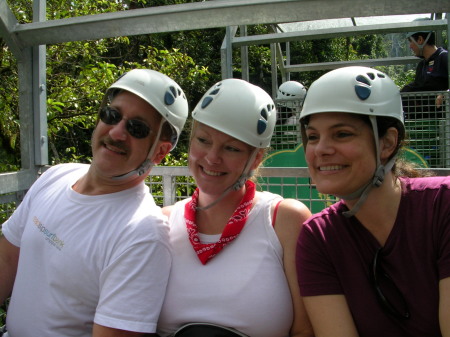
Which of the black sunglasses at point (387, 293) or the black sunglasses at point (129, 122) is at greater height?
the black sunglasses at point (129, 122)

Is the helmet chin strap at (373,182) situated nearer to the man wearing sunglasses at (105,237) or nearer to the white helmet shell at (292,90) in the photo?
the man wearing sunglasses at (105,237)

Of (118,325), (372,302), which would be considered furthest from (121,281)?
(372,302)

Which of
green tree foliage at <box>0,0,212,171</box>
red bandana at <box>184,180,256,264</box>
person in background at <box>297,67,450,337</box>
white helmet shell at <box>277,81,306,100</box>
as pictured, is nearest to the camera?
person in background at <box>297,67,450,337</box>

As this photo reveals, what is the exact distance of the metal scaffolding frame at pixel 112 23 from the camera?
7.31 ft

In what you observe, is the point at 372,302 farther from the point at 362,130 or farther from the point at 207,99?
the point at 207,99

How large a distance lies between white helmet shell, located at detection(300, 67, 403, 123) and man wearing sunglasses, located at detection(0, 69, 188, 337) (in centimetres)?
73

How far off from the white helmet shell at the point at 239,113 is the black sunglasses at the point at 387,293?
76cm

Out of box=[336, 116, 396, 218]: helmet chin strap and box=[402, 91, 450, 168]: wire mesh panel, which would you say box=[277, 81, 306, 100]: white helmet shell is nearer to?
box=[402, 91, 450, 168]: wire mesh panel

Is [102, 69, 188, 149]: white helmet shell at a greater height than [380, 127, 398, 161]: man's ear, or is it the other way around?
[102, 69, 188, 149]: white helmet shell

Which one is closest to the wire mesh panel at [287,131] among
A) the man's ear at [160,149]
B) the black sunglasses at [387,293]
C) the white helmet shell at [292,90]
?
the white helmet shell at [292,90]

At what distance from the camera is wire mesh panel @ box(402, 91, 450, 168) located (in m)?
4.36

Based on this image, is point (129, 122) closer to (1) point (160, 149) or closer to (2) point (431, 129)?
(1) point (160, 149)

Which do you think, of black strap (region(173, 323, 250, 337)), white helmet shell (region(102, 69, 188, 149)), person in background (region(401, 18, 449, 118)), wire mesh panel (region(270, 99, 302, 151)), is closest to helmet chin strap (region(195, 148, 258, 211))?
white helmet shell (region(102, 69, 188, 149))

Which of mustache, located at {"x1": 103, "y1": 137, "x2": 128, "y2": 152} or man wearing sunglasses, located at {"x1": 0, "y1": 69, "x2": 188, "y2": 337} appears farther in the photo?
mustache, located at {"x1": 103, "y1": 137, "x2": 128, "y2": 152}
